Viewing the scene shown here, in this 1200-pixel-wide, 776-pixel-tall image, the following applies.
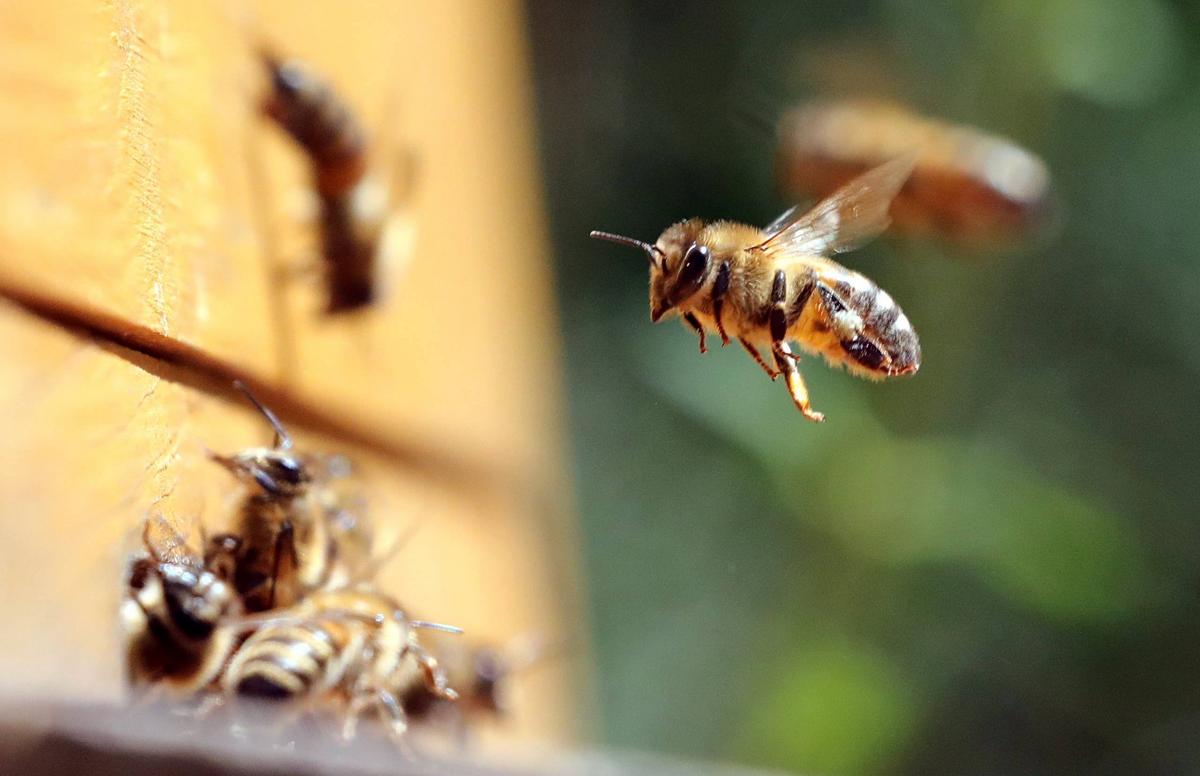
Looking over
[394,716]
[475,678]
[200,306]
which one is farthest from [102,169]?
[475,678]

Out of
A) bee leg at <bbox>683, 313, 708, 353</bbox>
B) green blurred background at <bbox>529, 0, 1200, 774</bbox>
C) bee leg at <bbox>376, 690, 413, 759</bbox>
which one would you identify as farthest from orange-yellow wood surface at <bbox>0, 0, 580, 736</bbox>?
green blurred background at <bbox>529, 0, 1200, 774</bbox>

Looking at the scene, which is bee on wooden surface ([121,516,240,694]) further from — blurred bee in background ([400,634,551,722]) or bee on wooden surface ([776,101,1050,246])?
bee on wooden surface ([776,101,1050,246])

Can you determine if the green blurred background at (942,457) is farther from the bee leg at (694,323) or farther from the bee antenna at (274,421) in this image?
the bee antenna at (274,421)

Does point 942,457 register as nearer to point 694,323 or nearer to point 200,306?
point 694,323

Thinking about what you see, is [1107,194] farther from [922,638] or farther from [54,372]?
[54,372]

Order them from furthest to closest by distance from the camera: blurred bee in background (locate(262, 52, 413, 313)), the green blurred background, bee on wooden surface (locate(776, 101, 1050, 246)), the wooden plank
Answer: the green blurred background, bee on wooden surface (locate(776, 101, 1050, 246)), blurred bee in background (locate(262, 52, 413, 313)), the wooden plank
